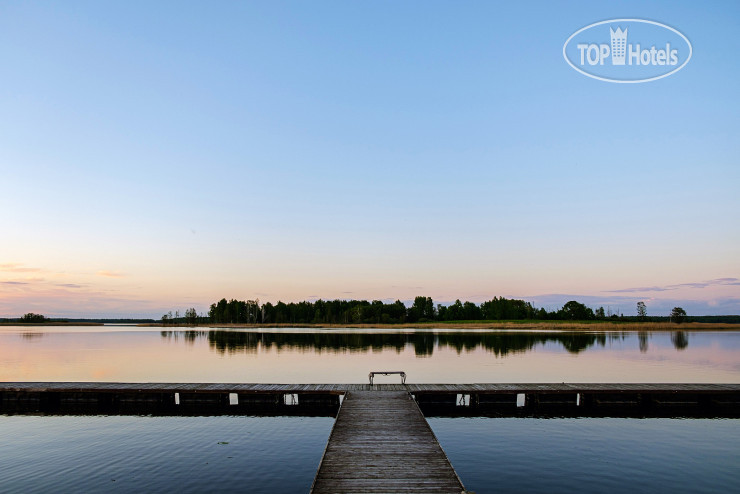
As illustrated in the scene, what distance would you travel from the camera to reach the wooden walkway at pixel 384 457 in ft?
38.8

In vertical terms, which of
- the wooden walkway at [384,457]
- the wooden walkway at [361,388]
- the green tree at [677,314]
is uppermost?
the wooden walkway at [384,457]

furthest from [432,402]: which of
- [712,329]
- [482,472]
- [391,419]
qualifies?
[712,329]

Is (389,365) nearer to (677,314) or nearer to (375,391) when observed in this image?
(375,391)

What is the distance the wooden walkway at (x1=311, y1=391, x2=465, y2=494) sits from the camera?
38.8 feet

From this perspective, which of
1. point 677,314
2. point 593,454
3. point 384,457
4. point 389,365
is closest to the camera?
point 384,457

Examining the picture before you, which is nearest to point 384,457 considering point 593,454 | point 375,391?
point 593,454

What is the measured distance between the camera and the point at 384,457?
14008mm

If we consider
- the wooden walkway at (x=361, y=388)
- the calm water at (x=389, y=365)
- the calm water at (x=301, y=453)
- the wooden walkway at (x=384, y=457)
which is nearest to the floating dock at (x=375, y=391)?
the wooden walkway at (x=361, y=388)

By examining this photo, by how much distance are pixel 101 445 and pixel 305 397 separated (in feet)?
35.2

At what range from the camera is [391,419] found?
62.3 ft

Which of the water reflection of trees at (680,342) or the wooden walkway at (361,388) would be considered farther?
the water reflection of trees at (680,342)

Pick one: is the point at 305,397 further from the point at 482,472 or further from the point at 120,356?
the point at 120,356

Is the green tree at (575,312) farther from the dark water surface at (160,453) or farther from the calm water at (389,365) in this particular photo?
the dark water surface at (160,453)

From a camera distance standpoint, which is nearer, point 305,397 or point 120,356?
point 305,397
